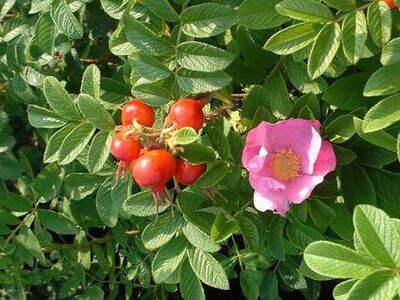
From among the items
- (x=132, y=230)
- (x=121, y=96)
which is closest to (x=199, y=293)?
(x=121, y=96)

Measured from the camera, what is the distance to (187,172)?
4.19 feet

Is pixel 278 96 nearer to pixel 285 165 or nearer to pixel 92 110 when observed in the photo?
pixel 285 165

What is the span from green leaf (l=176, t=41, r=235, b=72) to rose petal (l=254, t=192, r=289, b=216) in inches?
9.7

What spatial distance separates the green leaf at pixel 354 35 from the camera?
117cm

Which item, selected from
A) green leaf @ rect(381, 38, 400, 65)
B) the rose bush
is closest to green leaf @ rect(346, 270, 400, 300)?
the rose bush

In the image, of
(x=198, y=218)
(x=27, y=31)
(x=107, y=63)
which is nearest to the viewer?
(x=198, y=218)

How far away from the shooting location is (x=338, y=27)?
1.22 m

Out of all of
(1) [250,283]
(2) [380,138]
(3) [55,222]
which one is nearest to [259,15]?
(2) [380,138]

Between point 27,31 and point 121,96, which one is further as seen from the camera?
point 27,31

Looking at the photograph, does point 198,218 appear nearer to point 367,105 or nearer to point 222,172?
point 222,172

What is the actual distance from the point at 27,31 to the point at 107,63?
297mm

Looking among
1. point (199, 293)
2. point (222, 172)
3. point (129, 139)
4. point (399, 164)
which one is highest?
point (129, 139)

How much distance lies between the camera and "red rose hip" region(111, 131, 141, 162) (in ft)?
4.03

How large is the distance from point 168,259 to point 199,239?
97 mm
